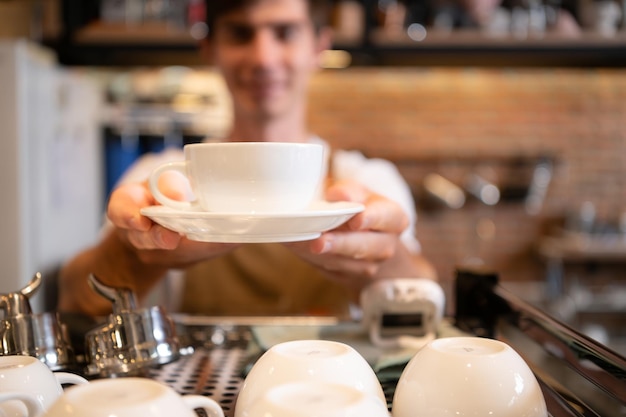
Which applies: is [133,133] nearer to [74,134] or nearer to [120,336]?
[74,134]

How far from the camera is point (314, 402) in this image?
44cm

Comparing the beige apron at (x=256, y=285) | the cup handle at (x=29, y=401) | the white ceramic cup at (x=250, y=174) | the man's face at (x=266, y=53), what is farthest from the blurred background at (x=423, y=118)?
the cup handle at (x=29, y=401)

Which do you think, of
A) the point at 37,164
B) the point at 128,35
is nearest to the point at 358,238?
the point at 37,164

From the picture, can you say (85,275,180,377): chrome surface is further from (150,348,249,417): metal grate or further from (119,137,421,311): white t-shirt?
(119,137,421,311): white t-shirt

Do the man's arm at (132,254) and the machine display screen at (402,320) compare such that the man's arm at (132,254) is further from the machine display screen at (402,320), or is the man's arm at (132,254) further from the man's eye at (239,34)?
the man's eye at (239,34)

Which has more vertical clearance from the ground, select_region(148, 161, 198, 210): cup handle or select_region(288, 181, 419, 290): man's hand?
select_region(148, 161, 198, 210): cup handle

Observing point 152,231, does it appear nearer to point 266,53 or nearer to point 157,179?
point 157,179

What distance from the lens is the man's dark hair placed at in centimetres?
157

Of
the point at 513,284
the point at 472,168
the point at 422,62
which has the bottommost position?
the point at 513,284

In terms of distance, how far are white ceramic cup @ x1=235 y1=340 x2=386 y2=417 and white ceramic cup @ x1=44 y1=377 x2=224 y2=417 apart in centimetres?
6

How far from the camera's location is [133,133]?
3.15 metres

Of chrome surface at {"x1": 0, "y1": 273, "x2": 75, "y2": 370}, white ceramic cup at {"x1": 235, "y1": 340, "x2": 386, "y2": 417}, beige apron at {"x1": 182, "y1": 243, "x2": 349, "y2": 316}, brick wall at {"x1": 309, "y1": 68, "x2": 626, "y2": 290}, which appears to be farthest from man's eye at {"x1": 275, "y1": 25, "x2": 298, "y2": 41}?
brick wall at {"x1": 309, "y1": 68, "x2": 626, "y2": 290}

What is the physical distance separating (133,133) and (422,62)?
1.34 meters

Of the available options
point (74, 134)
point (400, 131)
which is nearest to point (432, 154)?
point (400, 131)
